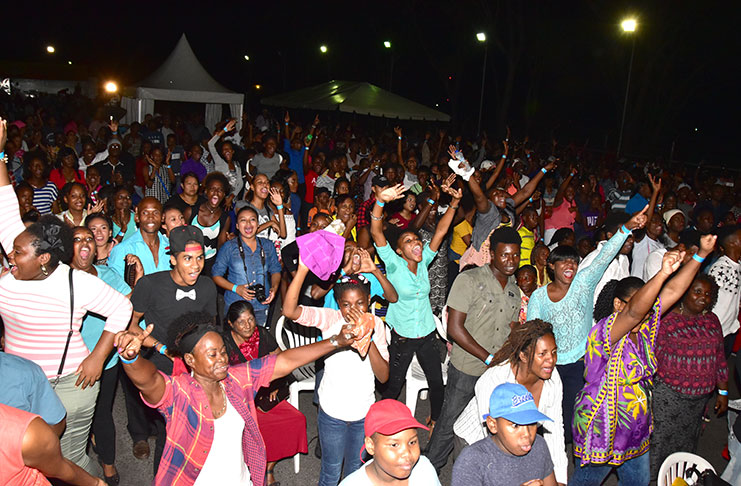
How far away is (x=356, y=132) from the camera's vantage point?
19438 millimetres

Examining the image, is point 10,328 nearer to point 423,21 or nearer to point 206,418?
point 206,418

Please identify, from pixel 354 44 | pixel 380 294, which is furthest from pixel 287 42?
pixel 380 294

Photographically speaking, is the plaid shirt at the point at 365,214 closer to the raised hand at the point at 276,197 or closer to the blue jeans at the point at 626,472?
the raised hand at the point at 276,197

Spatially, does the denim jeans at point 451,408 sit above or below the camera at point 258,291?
below

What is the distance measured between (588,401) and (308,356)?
75.2 inches

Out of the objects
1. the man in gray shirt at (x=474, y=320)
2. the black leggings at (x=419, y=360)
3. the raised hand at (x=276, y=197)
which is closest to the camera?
the man in gray shirt at (x=474, y=320)

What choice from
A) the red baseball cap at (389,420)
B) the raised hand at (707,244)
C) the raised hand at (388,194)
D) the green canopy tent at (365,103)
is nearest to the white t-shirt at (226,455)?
the red baseball cap at (389,420)

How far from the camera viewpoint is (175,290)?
4320 mm

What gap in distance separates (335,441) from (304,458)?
1216 mm

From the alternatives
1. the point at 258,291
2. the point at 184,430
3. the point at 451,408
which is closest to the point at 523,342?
the point at 451,408

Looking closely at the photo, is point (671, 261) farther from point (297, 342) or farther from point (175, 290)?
point (175, 290)

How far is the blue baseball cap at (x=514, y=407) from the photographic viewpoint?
2.98 m

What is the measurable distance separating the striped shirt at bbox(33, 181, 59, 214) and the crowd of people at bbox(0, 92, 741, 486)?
4 cm

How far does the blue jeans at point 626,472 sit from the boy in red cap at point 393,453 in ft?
5.61
